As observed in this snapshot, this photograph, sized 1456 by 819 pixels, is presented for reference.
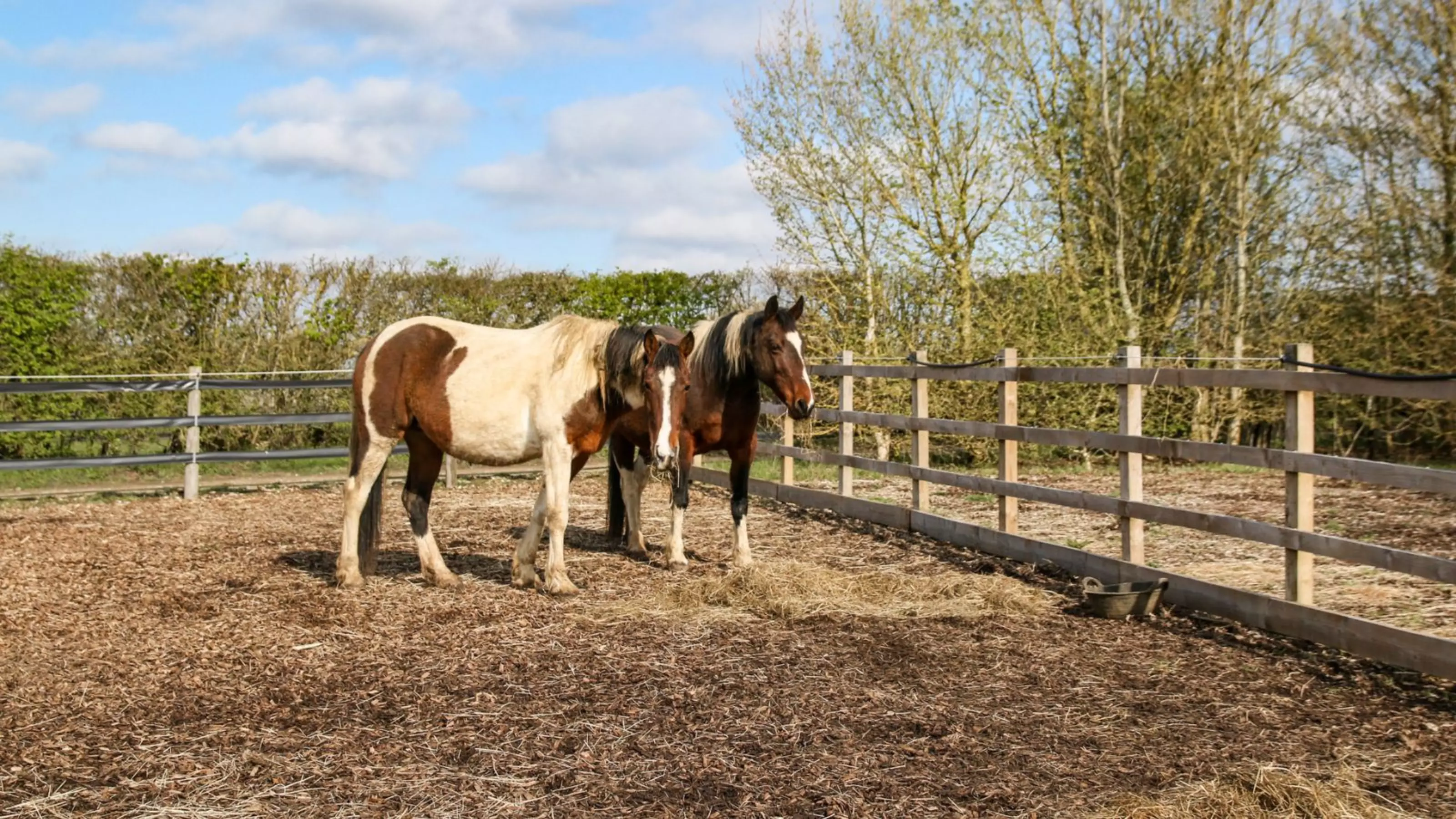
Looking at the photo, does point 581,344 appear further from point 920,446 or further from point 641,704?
point 920,446

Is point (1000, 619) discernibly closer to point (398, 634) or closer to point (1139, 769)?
point (1139, 769)

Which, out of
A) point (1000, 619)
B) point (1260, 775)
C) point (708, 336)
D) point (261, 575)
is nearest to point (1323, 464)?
point (1000, 619)

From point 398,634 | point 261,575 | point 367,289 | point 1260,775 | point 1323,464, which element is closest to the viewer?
point 1260,775

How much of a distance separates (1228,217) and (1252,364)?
5.65 ft

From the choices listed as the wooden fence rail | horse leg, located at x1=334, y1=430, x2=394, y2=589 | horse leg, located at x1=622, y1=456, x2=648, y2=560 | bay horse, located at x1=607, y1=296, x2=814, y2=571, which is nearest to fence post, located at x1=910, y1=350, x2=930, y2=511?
the wooden fence rail

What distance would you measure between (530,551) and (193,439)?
234 inches

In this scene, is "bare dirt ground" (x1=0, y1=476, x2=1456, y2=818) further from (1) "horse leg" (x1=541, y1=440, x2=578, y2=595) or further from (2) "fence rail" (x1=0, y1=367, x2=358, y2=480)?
(2) "fence rail" (x1=0, y1=367, x2=358, y2=480)

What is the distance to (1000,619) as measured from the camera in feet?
19.2

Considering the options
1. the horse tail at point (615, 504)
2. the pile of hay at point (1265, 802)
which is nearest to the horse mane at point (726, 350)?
the horse tail at point (615, 504)

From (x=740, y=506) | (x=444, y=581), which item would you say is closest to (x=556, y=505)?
(x=444, y=581)

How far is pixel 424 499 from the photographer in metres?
6.95

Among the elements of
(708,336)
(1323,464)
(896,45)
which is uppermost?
(896,45)

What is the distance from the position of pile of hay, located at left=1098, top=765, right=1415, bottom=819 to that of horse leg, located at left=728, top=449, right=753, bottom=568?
13.4 ft

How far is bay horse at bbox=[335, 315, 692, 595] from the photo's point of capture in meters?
6.55
